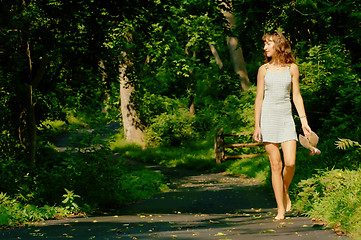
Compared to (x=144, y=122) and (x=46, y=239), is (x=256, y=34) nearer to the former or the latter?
(x=46, y=239)

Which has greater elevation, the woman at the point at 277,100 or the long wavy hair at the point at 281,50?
the long wavy hair at the point at 281,50

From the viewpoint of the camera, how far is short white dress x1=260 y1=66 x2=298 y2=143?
19.9 ft

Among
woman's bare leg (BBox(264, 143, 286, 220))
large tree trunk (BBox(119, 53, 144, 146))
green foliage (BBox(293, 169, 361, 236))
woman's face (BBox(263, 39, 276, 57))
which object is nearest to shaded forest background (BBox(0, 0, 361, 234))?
green foliage (BBox(293, 169, 361, 236))

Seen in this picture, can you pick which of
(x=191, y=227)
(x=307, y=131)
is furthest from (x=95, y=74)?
(x=307, y=131)

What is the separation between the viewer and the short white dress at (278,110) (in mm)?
6055

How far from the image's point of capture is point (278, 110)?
6.09 meters

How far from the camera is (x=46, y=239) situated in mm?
5656

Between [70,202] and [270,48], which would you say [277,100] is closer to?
[270,48]

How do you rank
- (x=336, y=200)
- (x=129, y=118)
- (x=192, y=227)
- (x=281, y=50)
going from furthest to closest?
1. (x=129, y=118)
2. (x=192, y=227)
3. (x=336, y=200)
4. (x=281, y=50)

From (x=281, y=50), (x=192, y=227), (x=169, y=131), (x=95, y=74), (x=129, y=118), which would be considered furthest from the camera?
(x=169, y=131)

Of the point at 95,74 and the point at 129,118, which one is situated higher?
the point at 95,74

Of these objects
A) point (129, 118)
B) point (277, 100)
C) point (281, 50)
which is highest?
point (281, 50)

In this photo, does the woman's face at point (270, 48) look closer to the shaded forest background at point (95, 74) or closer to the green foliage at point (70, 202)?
the shaded forest background at point (95, 74)

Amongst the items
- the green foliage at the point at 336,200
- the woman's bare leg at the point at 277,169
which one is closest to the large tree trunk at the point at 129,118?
the green foliage at the point at 336,200
